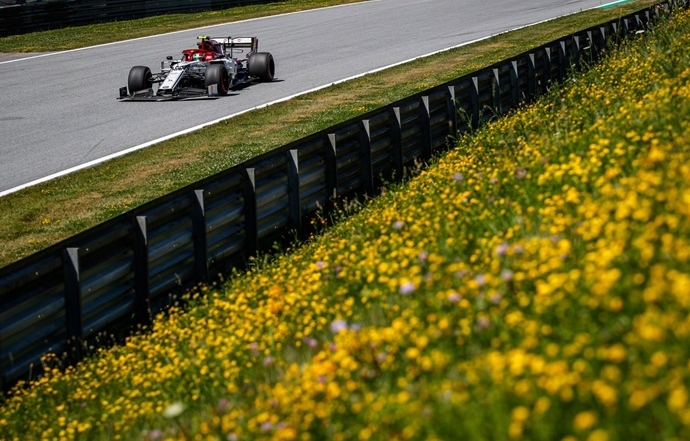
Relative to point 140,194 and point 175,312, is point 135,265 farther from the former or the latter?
point 140,194

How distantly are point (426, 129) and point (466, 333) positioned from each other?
9505mm

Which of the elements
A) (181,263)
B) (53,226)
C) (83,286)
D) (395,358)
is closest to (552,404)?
(395,358)

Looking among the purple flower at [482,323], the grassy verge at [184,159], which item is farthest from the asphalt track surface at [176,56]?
the purple flower at [482,323]

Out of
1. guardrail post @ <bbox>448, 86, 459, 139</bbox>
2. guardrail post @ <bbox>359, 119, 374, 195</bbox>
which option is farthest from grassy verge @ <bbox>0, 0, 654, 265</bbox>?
guardrail post @ <bbox>448, 86, 459, 139</bbox>

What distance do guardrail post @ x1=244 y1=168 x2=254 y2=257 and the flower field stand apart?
985mm

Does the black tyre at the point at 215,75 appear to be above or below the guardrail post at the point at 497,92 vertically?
above

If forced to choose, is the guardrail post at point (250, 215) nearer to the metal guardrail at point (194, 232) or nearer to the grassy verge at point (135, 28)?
the metal guardrail at point (194, 232)

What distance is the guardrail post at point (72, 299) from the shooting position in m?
8.46

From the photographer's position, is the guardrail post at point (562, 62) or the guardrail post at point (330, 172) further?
the guardrail post at point (562, 62)

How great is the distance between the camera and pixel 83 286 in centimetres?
858

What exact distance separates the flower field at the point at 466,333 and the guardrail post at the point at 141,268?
0.43 m

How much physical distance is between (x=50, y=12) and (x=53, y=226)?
81.9 ft

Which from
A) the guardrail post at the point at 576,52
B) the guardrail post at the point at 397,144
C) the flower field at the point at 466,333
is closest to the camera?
the flower field at the point at 466,333

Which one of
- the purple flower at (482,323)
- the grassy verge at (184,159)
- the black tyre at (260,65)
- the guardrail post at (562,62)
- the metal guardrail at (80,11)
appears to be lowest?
the grassy verge at (184,159)
